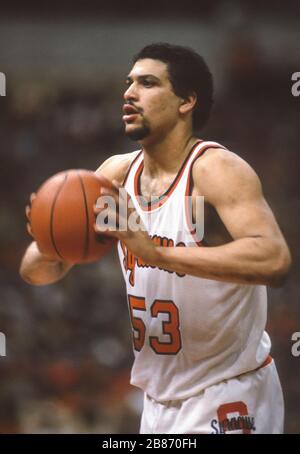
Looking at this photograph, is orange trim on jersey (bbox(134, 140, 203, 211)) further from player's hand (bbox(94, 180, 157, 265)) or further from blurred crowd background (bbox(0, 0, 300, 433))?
blurred crowd background (bbox(0, 0, 300, 433))

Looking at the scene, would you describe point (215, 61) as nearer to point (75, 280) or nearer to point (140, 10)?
point (140, 10)

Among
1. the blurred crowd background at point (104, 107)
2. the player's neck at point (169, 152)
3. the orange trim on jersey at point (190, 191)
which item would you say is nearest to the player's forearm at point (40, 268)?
the player's neck at point (169, 152)

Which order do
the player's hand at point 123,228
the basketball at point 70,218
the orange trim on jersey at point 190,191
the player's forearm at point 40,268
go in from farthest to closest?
the player's forearm at point 40,268, the orange trim on jersey at point 190,191, the basketball at point 70,218, the player's hand at point 123,228

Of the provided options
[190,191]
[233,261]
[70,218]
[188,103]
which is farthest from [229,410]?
[188,103]

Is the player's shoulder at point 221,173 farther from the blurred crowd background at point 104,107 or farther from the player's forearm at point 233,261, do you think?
the blurred crowd background at point 104,107

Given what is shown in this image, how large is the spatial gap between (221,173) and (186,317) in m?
0.67

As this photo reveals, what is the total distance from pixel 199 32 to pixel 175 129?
721cm

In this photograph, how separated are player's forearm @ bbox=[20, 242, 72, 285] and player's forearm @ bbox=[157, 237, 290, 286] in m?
0.89

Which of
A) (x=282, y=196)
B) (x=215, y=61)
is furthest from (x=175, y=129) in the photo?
(x=215, y=61)

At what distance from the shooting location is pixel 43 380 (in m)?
7.79

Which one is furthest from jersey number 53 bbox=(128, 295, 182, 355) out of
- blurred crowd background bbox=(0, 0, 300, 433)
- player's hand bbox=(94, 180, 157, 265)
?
blurred crowd background bbox=(0, 0, 300, 433)

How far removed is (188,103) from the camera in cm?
390

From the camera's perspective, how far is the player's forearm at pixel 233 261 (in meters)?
3.23

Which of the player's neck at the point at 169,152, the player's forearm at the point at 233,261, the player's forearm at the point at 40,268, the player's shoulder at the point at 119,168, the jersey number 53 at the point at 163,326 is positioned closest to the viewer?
the player's forearm at the point at 233,261
